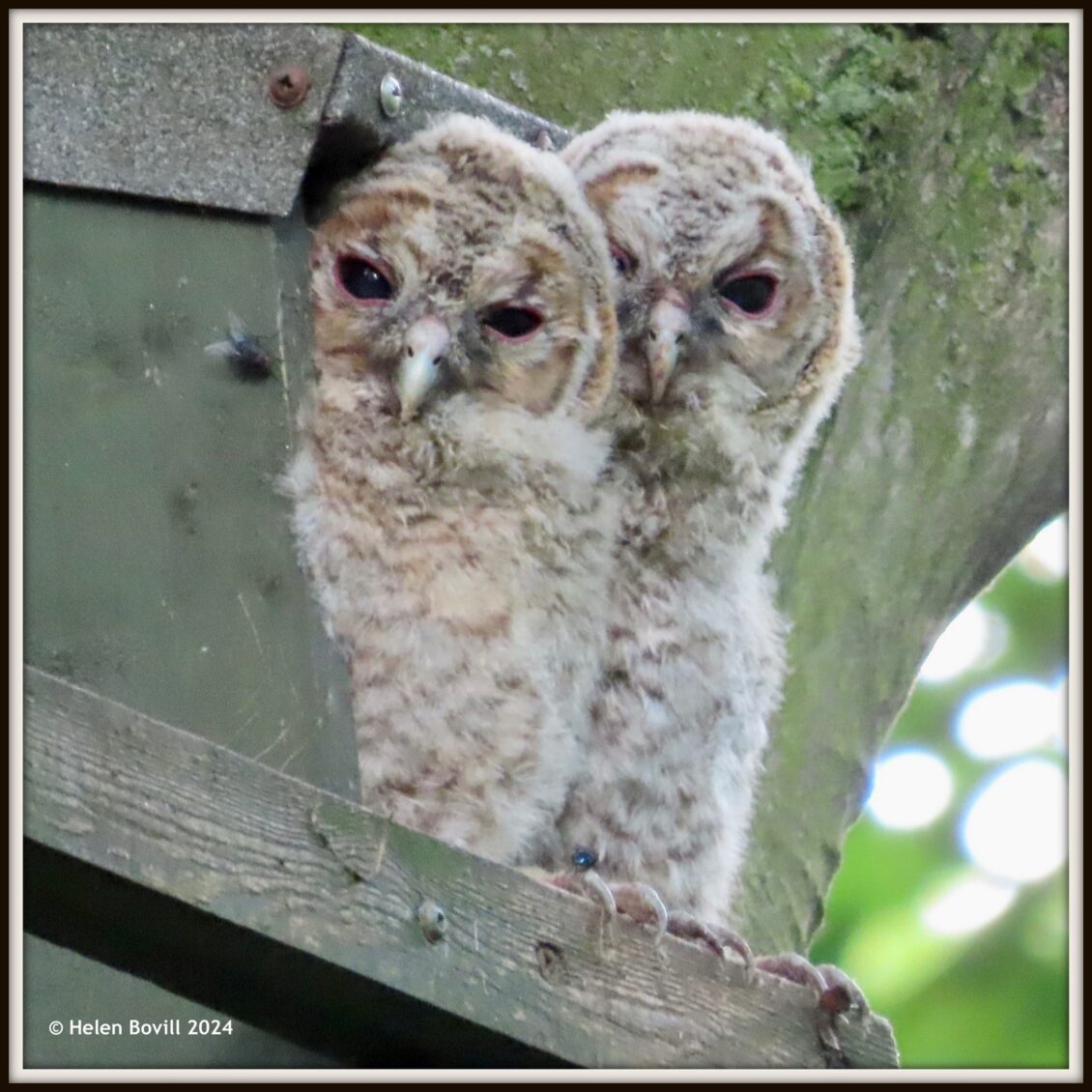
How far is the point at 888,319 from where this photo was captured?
3.15 m

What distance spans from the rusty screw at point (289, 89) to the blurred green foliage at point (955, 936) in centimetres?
141

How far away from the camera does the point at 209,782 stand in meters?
1.58

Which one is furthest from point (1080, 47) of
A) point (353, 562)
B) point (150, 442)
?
point (150, 442)

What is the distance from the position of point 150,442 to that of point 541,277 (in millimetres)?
678

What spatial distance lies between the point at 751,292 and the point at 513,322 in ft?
1.68

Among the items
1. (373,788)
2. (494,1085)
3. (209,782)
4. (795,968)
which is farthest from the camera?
(373,788)

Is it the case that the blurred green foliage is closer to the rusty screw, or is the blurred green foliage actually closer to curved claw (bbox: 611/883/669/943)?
curved claw (bbox: 611/883/669/943)

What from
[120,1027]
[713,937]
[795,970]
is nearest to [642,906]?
[713,937]

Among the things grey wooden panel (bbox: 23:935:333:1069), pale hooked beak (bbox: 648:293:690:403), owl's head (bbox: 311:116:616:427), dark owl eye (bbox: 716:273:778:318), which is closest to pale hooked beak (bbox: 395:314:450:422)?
owl's head (bbox: 311:116:616:427)

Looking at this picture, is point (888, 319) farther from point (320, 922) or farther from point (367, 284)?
point (320, 922)

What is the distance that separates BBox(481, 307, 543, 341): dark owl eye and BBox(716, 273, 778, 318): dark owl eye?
1.34 ft

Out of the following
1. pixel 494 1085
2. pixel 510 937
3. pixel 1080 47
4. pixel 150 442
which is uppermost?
pixel 1080 47

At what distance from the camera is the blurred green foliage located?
122 inches

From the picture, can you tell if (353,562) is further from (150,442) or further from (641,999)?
(641,999)
